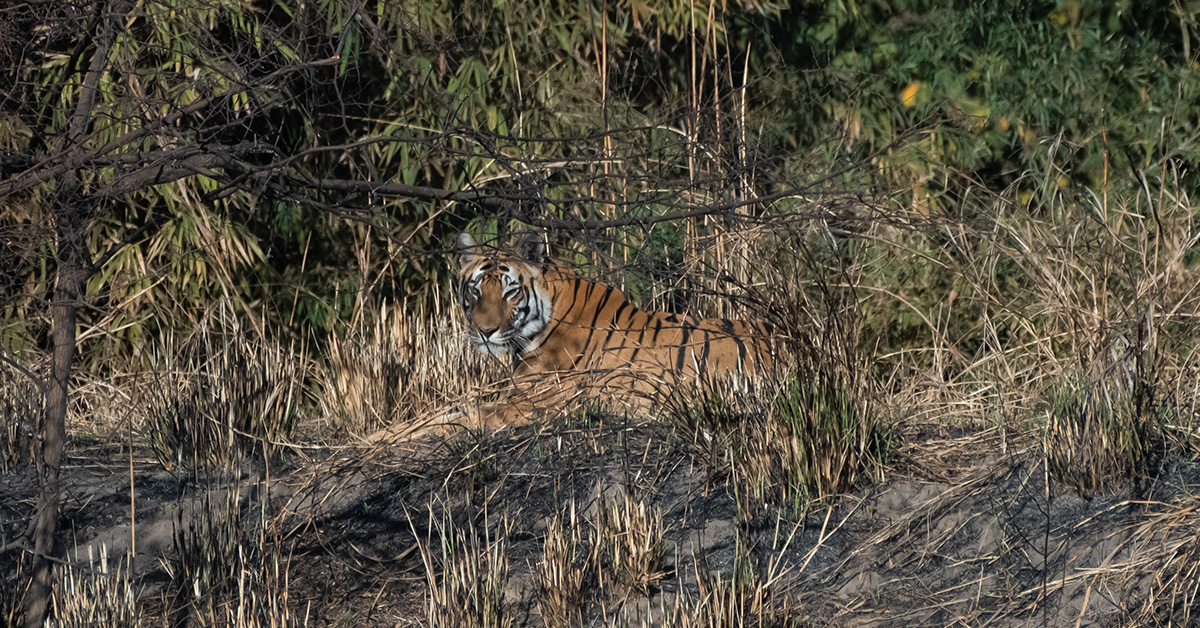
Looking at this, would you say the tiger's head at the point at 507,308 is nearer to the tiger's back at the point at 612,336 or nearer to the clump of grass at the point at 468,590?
the tiger's back at the point at 612,336

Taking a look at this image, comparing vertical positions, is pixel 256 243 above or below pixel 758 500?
above

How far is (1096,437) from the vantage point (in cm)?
318

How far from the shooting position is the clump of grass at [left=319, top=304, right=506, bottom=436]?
179 inches

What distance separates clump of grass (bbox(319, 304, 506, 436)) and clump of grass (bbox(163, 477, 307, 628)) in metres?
1.08

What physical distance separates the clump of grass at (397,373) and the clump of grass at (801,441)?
1.23 m

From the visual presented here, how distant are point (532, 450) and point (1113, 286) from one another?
2158 mm

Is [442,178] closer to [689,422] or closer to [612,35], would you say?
[612,35]

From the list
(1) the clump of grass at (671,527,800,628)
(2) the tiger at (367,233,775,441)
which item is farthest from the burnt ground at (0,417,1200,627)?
(2) the tiger at (367,233,775,441)

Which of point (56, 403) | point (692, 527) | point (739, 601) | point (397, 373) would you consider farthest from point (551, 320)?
point (56, 403)

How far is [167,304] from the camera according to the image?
5855 millimetres

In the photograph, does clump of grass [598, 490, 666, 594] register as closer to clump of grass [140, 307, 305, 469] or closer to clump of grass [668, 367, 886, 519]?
clump of grass [668, 367, 886, 519]

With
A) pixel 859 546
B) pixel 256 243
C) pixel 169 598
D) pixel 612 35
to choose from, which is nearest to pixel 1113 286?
pixel 859 546

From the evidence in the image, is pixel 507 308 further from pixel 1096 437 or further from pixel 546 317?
pixel 1096 437

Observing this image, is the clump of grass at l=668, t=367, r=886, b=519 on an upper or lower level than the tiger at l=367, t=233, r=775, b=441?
lower
